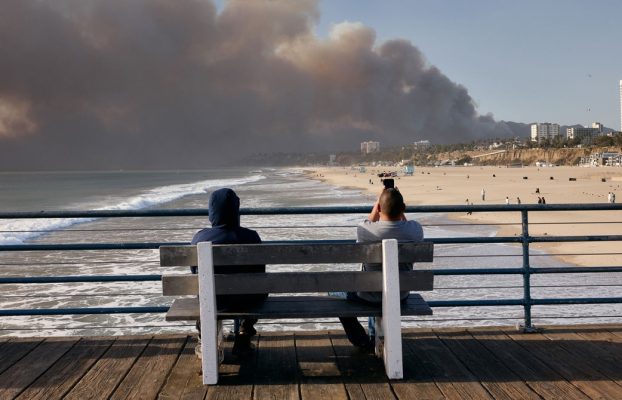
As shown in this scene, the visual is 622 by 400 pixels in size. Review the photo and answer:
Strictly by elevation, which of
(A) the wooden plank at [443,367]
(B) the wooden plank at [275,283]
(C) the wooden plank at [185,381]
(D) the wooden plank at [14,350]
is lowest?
(A) the wooden plank at [443,367]

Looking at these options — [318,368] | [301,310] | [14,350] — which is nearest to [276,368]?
[318,368]

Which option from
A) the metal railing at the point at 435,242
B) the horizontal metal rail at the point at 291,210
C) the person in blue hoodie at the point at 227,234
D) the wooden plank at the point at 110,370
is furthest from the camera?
the horizontal metal rail at the point at 291,210

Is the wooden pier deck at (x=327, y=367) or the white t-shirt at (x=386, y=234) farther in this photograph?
the white t-shirt at (x=386, y=234)

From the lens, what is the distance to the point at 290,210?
5.12 metres

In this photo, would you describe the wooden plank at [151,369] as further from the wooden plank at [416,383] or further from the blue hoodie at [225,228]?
the wooden plank at [416,383]

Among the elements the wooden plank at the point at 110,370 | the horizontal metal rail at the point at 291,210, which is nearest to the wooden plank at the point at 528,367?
the horizontal metal rail at the point at 291,210

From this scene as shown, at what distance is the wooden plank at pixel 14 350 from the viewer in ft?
13.8

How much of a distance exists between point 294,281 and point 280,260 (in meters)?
0.16

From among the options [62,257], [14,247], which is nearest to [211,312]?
[14,247]

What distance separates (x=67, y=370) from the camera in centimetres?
401

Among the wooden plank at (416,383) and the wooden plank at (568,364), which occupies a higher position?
the wooden plank at (416,383)

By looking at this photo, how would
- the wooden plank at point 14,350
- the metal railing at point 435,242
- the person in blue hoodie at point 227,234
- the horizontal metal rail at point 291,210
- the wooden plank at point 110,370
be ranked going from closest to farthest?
the wooden plank at point 110,370
the person in blue hoodie at point 227,234
the wooden plank at point 14,350
the metal railing at point 435,242
the horizontal metal rail at point 291,210

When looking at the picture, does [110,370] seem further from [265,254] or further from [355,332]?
[355,332]

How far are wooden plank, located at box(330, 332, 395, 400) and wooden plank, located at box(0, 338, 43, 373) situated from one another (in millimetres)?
2364
